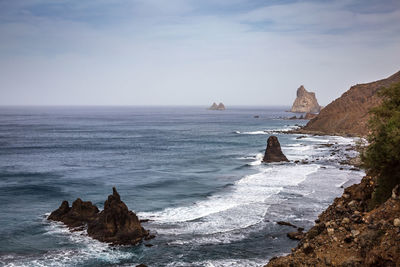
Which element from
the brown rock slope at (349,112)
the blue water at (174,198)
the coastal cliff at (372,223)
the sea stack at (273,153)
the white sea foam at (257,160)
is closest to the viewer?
the coastal cliff at (372,223)

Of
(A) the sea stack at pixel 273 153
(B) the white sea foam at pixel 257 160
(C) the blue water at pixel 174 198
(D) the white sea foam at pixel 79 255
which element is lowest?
(D) the white sea foam at pixel 79 255

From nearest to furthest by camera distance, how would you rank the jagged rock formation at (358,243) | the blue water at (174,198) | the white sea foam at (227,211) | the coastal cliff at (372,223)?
the jagged rock formation at (358,243) → the coastal cliff at (372,223) → the blue water at (174,198) → the white sea foam at (227,211)

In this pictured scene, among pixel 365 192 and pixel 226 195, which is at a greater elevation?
pixel 365 192

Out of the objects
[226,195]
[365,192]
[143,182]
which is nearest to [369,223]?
[365,192]

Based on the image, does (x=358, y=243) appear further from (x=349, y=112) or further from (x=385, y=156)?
(x=349, y=112)

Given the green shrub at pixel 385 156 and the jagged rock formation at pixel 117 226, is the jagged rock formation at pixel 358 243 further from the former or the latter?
the jagged rock formation at pixel 117 226

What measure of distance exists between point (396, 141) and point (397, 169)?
5.81ft

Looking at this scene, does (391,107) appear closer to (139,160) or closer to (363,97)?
(139,160)

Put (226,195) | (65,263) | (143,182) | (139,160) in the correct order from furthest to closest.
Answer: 1. (139,160)
2. (143,182)
3. (226,195)
4. (65,263)

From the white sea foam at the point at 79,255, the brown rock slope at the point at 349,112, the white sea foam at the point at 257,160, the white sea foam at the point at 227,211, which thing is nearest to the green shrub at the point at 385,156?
the white sea foam at the point at 227,211

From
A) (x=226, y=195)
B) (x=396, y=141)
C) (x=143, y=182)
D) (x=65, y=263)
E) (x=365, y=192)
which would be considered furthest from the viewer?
(x=143, y=182)

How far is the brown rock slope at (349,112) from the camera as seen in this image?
126 m

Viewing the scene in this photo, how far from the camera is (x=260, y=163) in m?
70.0

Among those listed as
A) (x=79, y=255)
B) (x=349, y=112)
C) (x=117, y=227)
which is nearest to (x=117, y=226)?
(x=117, y=227)
